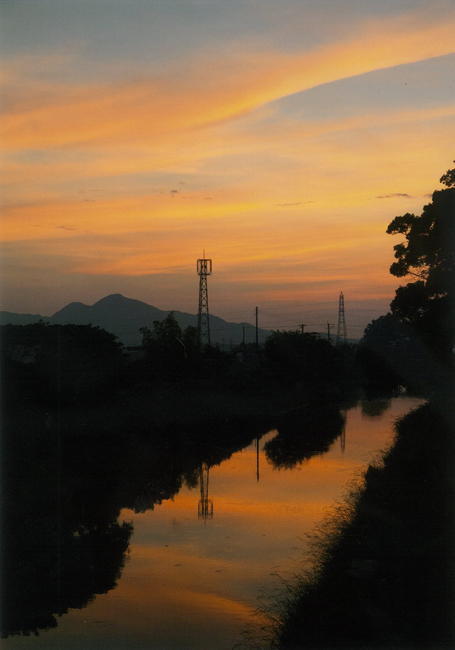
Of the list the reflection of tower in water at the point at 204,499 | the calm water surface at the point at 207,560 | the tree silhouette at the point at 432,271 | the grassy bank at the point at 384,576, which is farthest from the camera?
the tree silhouette at the point at 432,271

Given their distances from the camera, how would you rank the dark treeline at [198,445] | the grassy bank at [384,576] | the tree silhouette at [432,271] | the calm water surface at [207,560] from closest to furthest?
the grassy bank at [384,576] < the calm water surface at [207,560] < the dark treeline at [198,445] < the tree silhouette at [432,271]

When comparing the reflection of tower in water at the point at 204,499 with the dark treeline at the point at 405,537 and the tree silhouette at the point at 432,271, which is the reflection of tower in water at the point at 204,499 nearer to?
the dark treeline at the point at 405,537

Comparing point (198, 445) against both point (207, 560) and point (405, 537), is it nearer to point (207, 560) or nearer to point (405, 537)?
point (207, 560)

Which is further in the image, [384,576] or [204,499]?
[204,499]

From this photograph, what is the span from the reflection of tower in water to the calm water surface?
2cm

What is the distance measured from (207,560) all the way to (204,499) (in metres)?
5.53

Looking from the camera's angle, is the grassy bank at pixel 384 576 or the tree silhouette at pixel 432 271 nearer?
the grassy bank at pixel 384 576

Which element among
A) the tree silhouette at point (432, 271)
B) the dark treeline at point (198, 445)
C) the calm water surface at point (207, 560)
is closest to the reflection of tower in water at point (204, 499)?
the calm water surface at point (207, 560)

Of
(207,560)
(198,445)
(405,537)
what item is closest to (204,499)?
(207,560)

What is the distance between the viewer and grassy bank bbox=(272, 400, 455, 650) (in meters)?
7.59

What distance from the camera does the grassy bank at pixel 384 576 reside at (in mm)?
7594

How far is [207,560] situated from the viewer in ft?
40.1

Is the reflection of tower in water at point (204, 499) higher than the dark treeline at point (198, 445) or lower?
lower

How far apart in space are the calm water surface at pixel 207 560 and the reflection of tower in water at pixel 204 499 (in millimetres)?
21
